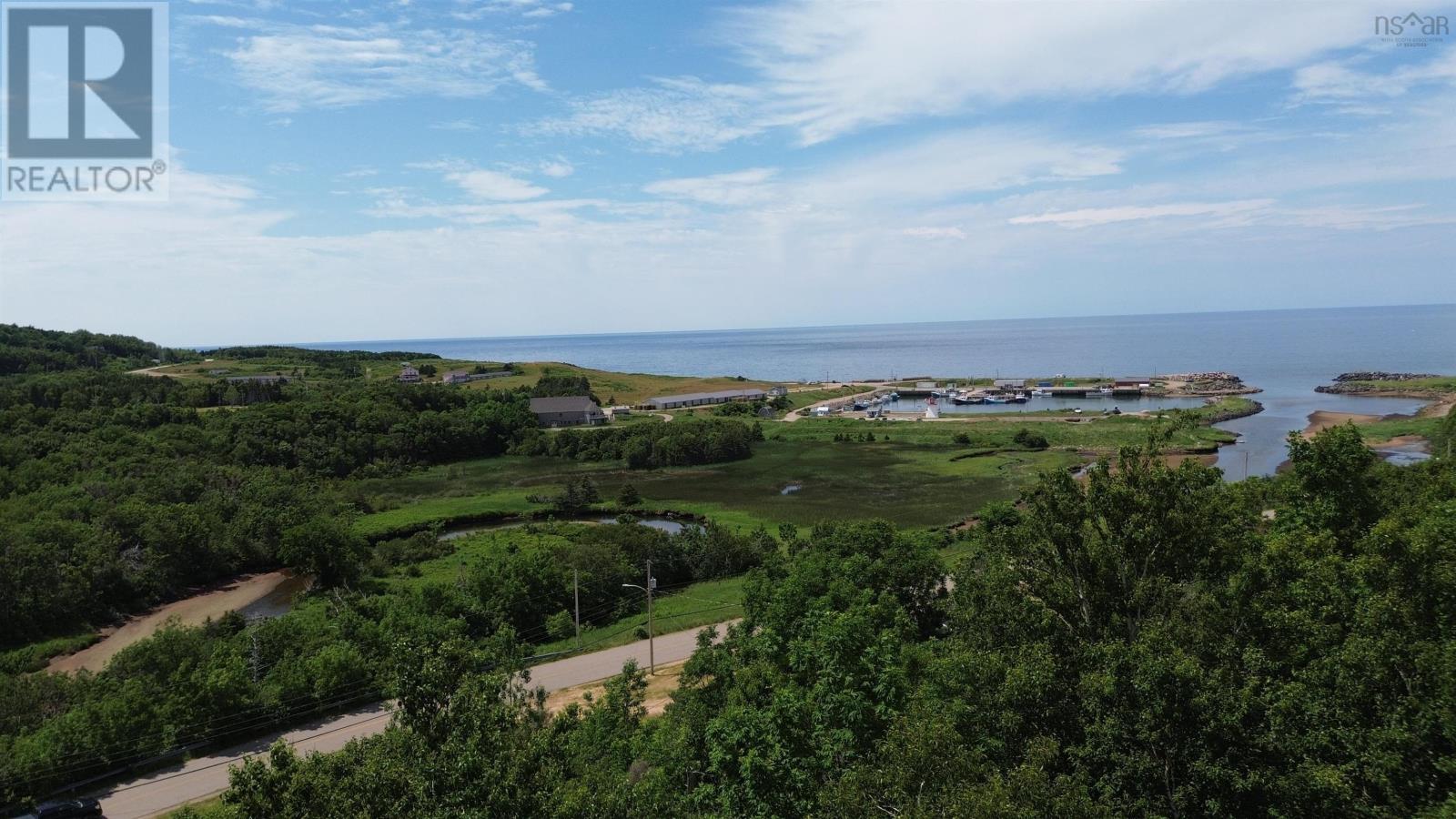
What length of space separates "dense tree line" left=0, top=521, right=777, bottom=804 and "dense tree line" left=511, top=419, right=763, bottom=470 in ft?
116

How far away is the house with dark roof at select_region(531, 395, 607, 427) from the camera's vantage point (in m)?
93.9

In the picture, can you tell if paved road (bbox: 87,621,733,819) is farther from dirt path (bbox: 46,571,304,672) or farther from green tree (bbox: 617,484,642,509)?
green tree (bbox: 617,484,642,509)

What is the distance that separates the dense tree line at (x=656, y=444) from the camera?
245 ft

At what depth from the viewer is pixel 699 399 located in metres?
110

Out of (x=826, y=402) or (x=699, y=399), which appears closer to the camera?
(x=699, y=399)

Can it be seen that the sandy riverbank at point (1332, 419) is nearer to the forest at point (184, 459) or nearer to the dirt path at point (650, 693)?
the forest at point (184, 459)

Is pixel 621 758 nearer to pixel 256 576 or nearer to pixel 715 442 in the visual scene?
pixel 256 576

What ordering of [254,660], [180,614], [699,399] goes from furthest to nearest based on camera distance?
[699,399], [180,614], [254,660]

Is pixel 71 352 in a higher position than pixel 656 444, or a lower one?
higher

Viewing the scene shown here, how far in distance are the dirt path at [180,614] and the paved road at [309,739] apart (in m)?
9.29

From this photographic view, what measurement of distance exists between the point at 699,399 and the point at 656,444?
35.3m

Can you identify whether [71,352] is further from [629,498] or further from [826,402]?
[826,402]

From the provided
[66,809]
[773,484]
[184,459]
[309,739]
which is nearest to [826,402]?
[773,484]

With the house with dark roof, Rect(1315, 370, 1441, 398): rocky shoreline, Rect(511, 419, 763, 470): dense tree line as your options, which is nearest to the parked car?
Rect(511, 419, 763, 470): dense tree line
